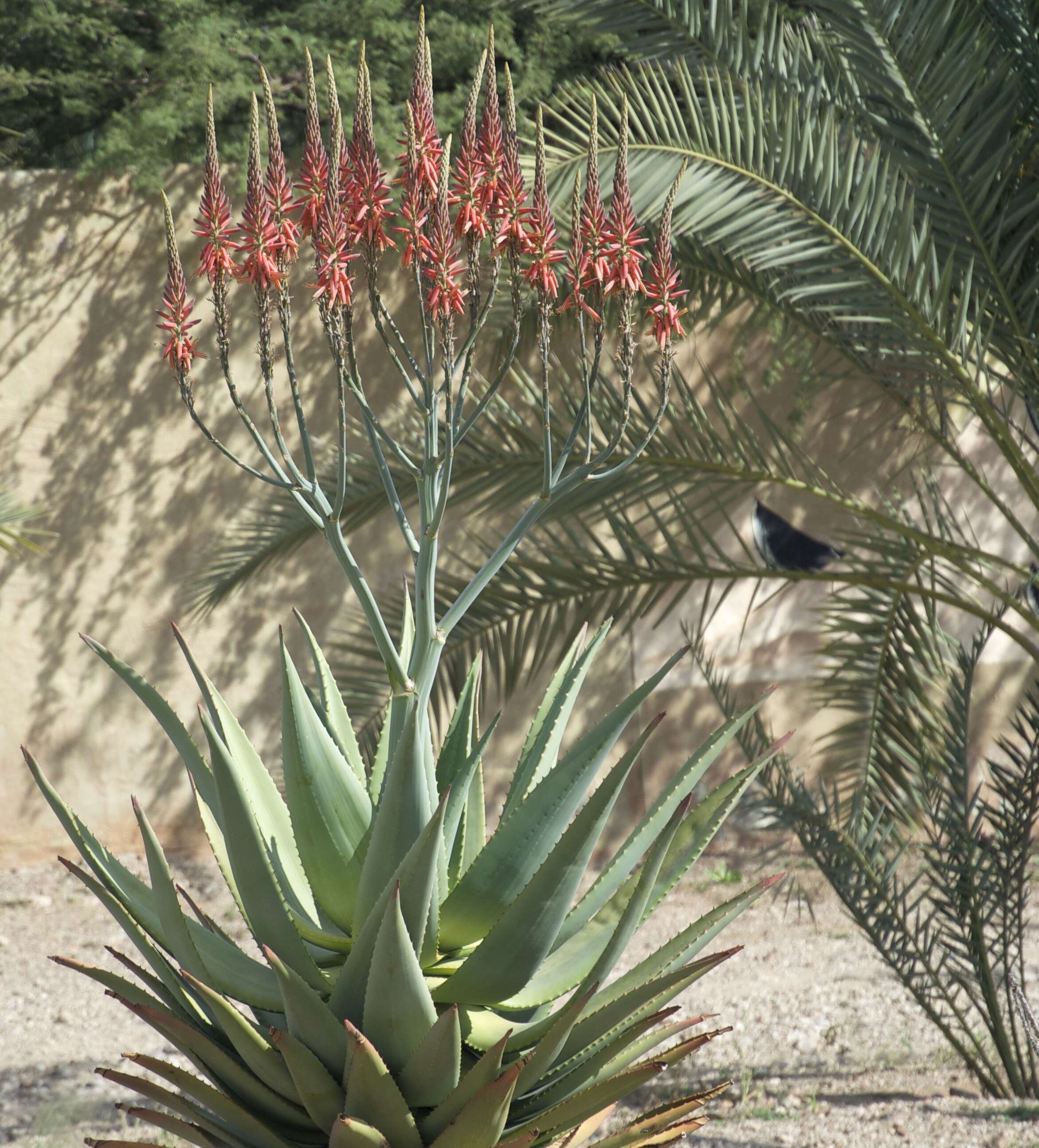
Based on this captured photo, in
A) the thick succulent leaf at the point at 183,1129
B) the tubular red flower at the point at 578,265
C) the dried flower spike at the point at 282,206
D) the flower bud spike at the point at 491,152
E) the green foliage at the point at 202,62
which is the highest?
the green foliage at the point at 202,62

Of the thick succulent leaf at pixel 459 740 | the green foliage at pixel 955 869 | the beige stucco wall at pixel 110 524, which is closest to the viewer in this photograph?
the thick succulent leaf at pixel 459 740

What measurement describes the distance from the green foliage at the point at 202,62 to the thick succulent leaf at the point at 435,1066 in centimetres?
484

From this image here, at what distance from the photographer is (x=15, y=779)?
555 cm

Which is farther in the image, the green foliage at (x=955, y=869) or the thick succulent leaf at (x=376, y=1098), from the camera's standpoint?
the green foliage at (x=955, y=869)

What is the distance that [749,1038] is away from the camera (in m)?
4.07

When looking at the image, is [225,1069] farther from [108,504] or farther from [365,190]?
[108,504]

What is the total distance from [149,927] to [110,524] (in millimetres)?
4374

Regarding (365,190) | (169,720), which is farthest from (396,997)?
(365,190)

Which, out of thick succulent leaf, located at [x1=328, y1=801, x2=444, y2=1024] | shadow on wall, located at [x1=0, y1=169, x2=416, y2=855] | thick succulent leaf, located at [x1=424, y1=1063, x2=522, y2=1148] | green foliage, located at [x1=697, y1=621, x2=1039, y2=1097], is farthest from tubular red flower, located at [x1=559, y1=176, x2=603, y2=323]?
shadow on wall, located at [x1=0, y1=169, x2=416, y2=855]

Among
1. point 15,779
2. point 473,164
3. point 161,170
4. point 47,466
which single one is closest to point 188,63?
point 161,170

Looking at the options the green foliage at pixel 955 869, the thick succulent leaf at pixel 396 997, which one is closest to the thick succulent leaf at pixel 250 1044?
the thick succulent leaf at pixel 396 997

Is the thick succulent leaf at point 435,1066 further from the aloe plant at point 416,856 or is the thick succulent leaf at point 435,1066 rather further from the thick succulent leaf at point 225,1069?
the thick succulent leaf at point 225,1069

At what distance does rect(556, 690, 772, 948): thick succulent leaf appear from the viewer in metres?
1.55

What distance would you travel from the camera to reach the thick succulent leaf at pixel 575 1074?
143 cm
